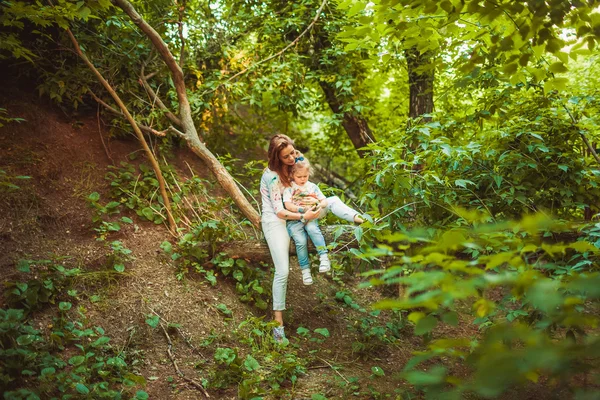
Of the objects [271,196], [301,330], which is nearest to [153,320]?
[301,330]

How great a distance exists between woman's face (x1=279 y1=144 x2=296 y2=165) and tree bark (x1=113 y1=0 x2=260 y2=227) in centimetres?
82

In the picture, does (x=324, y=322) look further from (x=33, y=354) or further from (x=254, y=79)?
(x=254, y=79)

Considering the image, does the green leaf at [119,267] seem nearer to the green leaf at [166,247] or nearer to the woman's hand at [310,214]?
the green leaf at [166,247]

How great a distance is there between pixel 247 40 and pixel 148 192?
302 centimetres

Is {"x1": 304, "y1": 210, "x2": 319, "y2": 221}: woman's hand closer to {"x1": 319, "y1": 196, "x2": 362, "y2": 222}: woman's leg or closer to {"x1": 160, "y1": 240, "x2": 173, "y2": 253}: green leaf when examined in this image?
{"x1": 319, "y1": 196, "x2": 362, "y2": 222}: woman's leg

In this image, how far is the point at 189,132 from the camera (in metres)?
5.11

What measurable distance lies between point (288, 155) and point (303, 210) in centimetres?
56

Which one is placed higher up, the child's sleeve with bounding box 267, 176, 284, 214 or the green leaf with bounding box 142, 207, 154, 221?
the child's sleeve with bounding box 267, 176, 284, 214

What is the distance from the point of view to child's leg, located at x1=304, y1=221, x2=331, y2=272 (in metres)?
4.02

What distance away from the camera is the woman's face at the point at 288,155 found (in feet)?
13.5

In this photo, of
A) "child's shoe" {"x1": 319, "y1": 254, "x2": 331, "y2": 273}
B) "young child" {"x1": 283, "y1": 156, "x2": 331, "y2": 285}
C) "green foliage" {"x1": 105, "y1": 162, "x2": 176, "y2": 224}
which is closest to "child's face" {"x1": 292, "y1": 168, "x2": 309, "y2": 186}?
"young child" {"x1": 283, "y1": 156, "x2": 331, "y2": 285}

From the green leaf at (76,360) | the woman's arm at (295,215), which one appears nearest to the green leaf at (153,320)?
the green leaf at (76,360)

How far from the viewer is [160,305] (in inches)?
161

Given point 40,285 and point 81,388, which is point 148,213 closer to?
point 40,285
